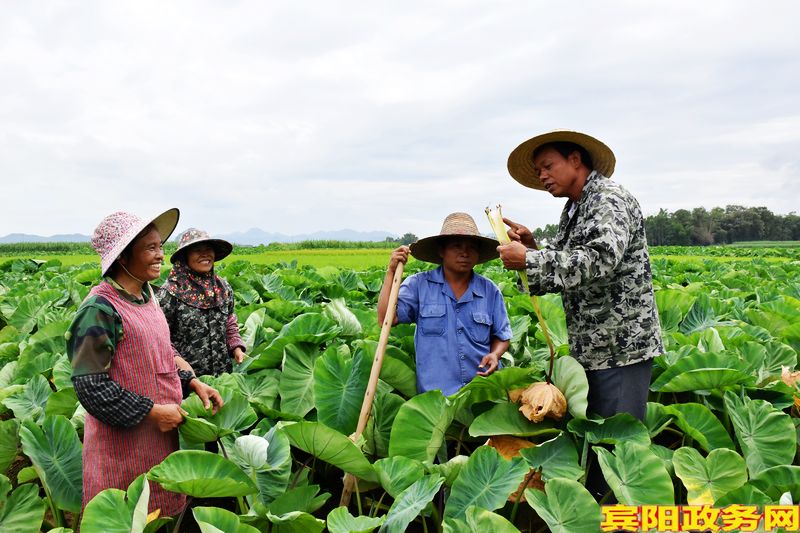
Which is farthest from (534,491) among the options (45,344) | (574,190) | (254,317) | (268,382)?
(45,344)

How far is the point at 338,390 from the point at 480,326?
2.53ft

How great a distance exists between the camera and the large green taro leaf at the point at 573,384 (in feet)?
7.91

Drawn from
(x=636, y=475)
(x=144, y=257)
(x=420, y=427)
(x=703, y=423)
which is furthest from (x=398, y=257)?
(x=703, y=423)

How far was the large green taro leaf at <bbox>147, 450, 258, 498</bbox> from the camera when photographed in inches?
77.3

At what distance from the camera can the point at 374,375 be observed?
8.75 feet

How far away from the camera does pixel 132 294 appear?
7.14 feet

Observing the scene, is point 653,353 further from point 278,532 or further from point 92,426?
point 92,426

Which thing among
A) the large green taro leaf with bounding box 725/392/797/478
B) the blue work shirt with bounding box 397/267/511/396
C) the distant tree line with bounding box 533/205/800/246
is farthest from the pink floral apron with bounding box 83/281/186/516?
the distant tree line with bounding box 533/205/800/246

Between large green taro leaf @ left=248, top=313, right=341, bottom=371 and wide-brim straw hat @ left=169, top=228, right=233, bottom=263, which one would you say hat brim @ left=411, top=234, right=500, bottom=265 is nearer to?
large green taro leaf @ left=248, top=313, right=341, bottom=371

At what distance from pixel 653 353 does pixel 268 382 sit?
200cm

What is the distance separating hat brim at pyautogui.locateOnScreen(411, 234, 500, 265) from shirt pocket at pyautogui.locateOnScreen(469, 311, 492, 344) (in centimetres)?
30

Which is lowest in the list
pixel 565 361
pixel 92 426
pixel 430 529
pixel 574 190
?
pixel 430 529

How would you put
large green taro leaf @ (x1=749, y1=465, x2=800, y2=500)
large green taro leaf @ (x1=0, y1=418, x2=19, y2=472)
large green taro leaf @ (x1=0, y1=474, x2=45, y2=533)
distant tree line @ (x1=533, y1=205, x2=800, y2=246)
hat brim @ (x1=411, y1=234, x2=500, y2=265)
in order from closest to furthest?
large green taro leaf @ (x1=749, y1=465, x2=800, y2=500)
large green taro leaf @ (x1=0, y1=474, x2=45, y2=533)
large green taro leaf @ (x1=0, y1=418, x2=19, y2=472)
hat brim @ (x1=411, y1=234, x2=500, y2=265)
distant tree line @ (x1=533, y1=205, x2=800, y2=246)

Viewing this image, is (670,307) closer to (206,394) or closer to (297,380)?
(297,380)
